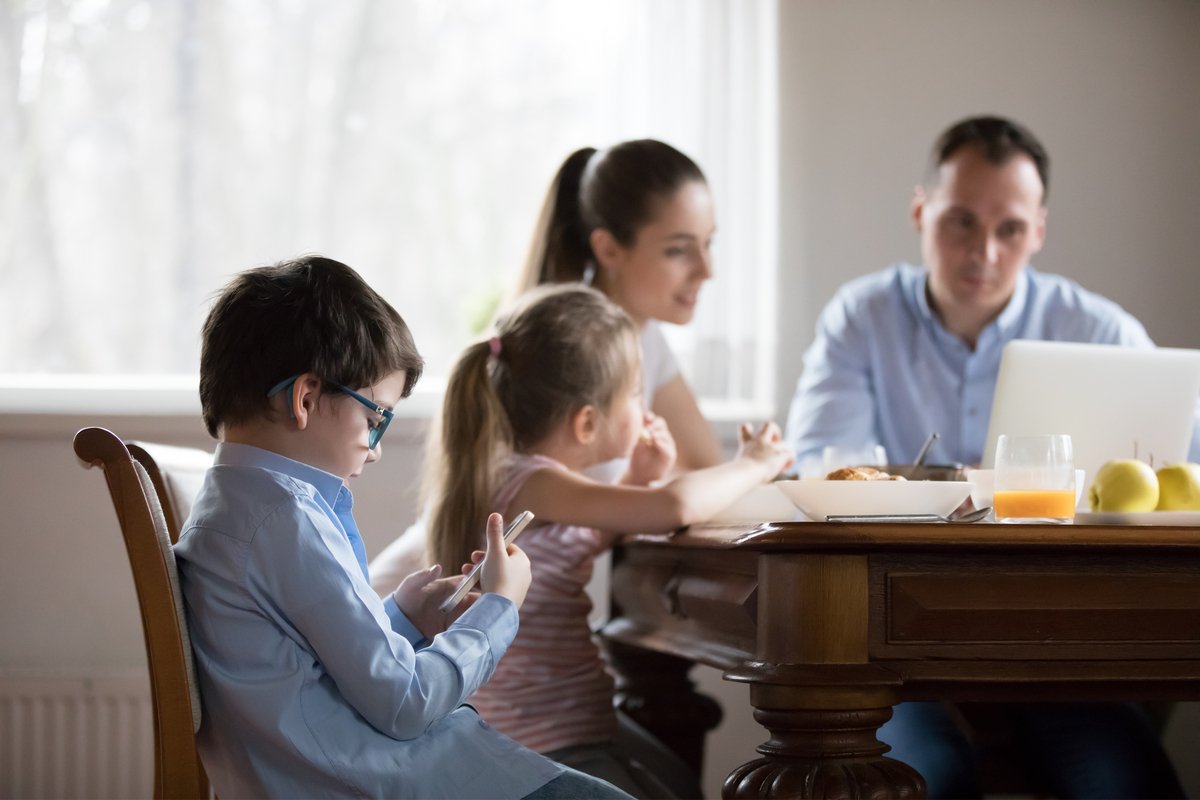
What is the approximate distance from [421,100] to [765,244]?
0.93m

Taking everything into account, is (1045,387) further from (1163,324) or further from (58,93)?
(58,93)

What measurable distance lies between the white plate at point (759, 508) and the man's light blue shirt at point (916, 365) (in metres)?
0.83

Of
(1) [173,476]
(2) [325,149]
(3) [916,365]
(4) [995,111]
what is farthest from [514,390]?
(4) [995,111]

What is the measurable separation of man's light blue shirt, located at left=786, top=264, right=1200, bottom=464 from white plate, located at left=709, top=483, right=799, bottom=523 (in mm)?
830

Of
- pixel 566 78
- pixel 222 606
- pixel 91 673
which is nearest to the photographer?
pixel 222 606

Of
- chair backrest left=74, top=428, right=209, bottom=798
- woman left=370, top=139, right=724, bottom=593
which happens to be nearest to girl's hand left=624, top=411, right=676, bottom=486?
woman left=370, top=139, right=724, bottom=593

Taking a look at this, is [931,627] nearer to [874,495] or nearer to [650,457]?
[874,495]

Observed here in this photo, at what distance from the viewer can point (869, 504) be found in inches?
56.9

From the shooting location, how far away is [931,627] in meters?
1.28

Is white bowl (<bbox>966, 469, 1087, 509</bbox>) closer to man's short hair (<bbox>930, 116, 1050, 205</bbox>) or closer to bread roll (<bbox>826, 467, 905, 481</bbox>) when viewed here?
bread roll (<bbox>826, 467, 905, 481</bbox>)

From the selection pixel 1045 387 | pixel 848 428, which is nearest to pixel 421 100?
pixel 848 428

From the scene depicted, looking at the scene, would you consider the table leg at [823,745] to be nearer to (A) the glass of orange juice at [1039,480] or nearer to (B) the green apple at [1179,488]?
(A) the glass of orange juice at [1039,480]

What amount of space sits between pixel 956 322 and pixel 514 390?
1273 millimetres

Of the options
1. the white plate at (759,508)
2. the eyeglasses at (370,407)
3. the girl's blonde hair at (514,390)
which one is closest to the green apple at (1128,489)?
the white plate at (759,508)
